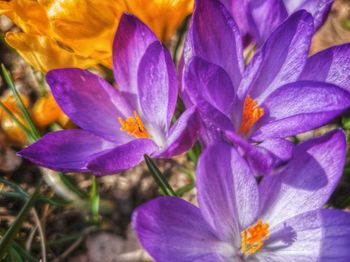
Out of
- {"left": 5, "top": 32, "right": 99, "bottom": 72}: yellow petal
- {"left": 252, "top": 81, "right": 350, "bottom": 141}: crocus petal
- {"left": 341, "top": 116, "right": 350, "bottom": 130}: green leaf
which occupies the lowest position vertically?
{"left": 341, "top": 116, "right": 350, "bottom": 130}: green leaf

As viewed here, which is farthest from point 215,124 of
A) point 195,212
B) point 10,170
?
point 10,170

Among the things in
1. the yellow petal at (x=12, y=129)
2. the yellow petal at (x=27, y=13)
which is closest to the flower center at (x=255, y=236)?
the yellow petal at (x=27, y=13)

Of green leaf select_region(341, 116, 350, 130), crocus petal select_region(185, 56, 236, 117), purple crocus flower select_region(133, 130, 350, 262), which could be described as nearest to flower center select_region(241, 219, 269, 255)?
purple crocus flower select_region(133, 130, 350, 262)

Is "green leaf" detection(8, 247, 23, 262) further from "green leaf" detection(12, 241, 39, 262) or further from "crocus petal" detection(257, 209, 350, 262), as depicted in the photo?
"crocus petal" detection(257, 209, 350, 262)

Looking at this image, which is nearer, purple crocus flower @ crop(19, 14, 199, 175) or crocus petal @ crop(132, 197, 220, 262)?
crocus petal @ crop(132, 197, 220, 262)

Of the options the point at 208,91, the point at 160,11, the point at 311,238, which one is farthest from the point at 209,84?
the point at 311,238

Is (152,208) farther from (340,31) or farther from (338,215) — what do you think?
(340,31)

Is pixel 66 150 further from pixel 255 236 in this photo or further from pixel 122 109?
pixel 255 236
